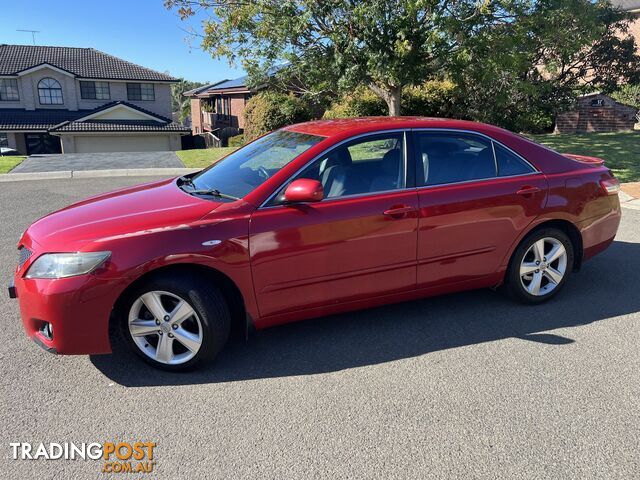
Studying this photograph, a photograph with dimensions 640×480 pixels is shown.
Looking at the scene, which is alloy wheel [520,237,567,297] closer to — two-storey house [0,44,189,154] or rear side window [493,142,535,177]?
rear side window [493,142,535,177]

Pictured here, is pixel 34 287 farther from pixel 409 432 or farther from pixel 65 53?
pixel 65 53

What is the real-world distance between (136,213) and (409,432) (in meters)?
2.20

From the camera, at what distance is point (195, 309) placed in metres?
3.22

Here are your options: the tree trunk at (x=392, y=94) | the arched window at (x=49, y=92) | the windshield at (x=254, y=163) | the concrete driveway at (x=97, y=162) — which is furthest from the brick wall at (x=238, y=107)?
the windshield at (x=254, y=163)

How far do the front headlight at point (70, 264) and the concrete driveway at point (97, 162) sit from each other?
11641 mm

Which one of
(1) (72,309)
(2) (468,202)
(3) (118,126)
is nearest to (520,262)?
(2) (468,202)

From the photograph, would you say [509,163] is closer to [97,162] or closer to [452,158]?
[452,158]

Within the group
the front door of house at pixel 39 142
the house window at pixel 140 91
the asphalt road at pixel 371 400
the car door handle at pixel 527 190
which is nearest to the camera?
the asphalt road at pixel 371 400

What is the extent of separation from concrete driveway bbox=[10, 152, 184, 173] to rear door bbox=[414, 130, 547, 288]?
11539mm

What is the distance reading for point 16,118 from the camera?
116 feet

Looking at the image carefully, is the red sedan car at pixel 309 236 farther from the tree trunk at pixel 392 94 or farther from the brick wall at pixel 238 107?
the brick wall at pixel 238 107

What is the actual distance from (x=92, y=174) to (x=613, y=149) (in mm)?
14442

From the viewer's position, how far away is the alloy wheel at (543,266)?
4312 mm

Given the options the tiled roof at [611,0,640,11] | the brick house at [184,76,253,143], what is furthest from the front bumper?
the tiled roof at [611,0,640,11]
